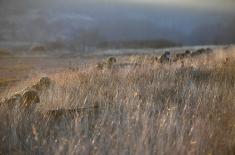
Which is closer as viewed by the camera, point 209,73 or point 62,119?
point 62,119

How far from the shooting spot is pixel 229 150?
5.62 metres

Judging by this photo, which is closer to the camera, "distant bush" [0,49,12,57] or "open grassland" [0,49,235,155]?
"open grassland" [0,49,235,155]

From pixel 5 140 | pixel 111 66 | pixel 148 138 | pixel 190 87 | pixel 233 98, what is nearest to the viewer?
pixel 148 138

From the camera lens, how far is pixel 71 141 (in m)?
5.62

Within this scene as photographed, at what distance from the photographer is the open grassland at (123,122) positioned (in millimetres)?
5477

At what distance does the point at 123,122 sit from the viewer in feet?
20.2

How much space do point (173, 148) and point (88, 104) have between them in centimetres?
273

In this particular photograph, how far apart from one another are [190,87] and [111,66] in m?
5.70

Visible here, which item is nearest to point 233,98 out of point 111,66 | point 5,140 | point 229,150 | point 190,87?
point 190,87

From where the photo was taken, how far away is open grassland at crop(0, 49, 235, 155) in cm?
548

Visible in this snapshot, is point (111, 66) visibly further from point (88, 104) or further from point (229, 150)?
point (229, 150)

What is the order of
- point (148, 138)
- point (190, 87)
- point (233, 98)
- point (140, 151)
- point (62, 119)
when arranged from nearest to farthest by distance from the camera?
point (140, 151)
point (148, 138)
point (62, 119)
point (233, 98)
point (190, 87)

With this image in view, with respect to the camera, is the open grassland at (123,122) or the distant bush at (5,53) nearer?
the open grassland at (123,122)

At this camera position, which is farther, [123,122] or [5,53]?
[5,53]
